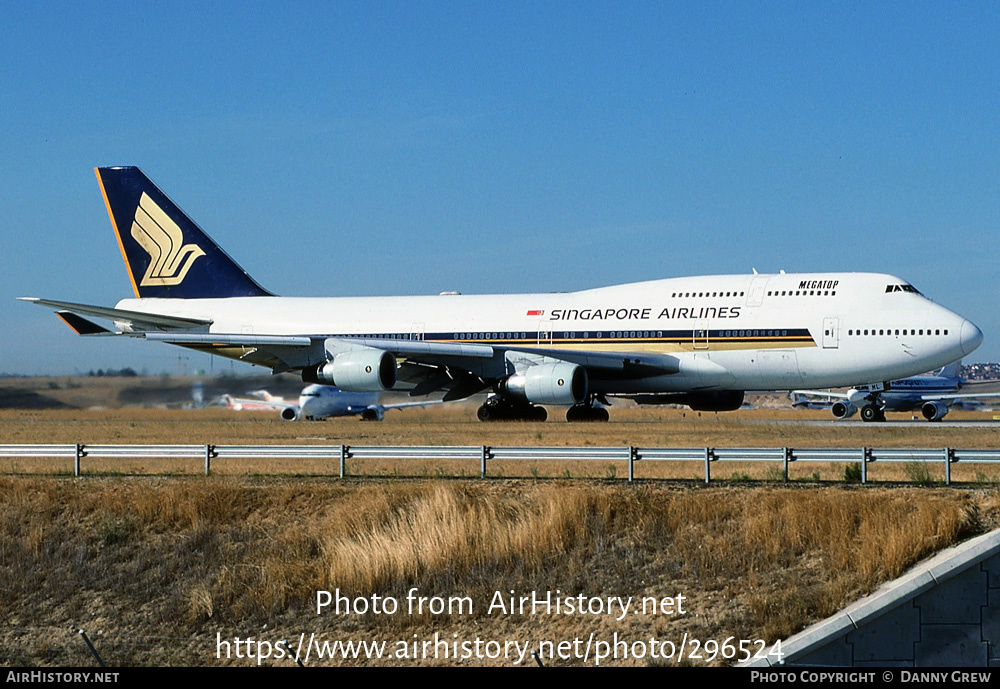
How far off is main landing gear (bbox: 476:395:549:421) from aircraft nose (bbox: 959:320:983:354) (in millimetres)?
13854

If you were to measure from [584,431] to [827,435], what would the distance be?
21.9 ft

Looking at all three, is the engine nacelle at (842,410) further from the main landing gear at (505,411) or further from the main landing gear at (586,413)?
the main landing gear at (505,411)

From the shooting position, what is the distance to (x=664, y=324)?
125 feet

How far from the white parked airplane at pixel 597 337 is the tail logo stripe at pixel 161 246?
7.08 ft

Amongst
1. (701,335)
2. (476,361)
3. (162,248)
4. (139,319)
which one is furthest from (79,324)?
(701,335)

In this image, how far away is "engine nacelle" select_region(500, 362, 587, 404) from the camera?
36.0 metres

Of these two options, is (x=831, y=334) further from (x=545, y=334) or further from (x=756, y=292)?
(x=545, y=334)

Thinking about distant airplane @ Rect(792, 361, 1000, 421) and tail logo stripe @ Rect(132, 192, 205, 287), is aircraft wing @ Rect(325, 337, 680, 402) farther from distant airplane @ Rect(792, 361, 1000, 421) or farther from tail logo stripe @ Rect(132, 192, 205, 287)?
distant airplane @ Rect(792, 361, 1000, 421)

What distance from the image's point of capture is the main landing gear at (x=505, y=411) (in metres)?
39.4

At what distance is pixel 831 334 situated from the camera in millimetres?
35844
